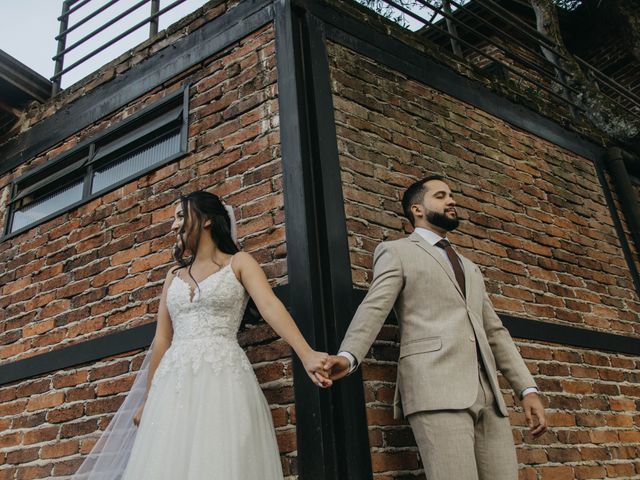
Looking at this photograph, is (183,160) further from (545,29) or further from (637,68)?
(637,68)

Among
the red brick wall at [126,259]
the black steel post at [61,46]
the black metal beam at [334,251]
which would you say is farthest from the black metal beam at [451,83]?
the black steel post at [61,46]

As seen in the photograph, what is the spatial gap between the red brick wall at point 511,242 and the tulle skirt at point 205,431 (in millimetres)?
595

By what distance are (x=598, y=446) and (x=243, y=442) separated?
2.39 m

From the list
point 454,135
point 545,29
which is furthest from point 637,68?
point 454,135

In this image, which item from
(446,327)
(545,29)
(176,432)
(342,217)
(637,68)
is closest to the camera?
(176,432)

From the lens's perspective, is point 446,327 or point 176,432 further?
point 446,327

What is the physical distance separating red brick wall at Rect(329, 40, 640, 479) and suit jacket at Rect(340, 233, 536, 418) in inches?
15.2

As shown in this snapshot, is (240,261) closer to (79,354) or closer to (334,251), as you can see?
(334,251)

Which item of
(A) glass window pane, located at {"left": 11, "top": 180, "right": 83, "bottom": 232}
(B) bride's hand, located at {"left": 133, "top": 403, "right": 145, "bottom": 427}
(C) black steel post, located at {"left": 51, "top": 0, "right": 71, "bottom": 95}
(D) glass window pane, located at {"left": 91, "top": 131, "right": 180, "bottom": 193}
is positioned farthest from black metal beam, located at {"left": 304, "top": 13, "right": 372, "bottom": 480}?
(C) black steel post, located at {"left": 51, "top": 0, "right": 71, "bottom": 95}

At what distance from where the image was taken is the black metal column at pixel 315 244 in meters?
2.31

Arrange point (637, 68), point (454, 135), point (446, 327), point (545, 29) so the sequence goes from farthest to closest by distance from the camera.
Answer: point (637, 68) < point (545, 29) < point (454, 135) < point (446, 327)

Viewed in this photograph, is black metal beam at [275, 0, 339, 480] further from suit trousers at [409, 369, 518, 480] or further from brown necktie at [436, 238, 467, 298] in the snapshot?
brown necktie at [436, 238, 467, 298]

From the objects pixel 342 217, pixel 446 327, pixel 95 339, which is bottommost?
pixel 446 327

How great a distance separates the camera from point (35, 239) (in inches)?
156
